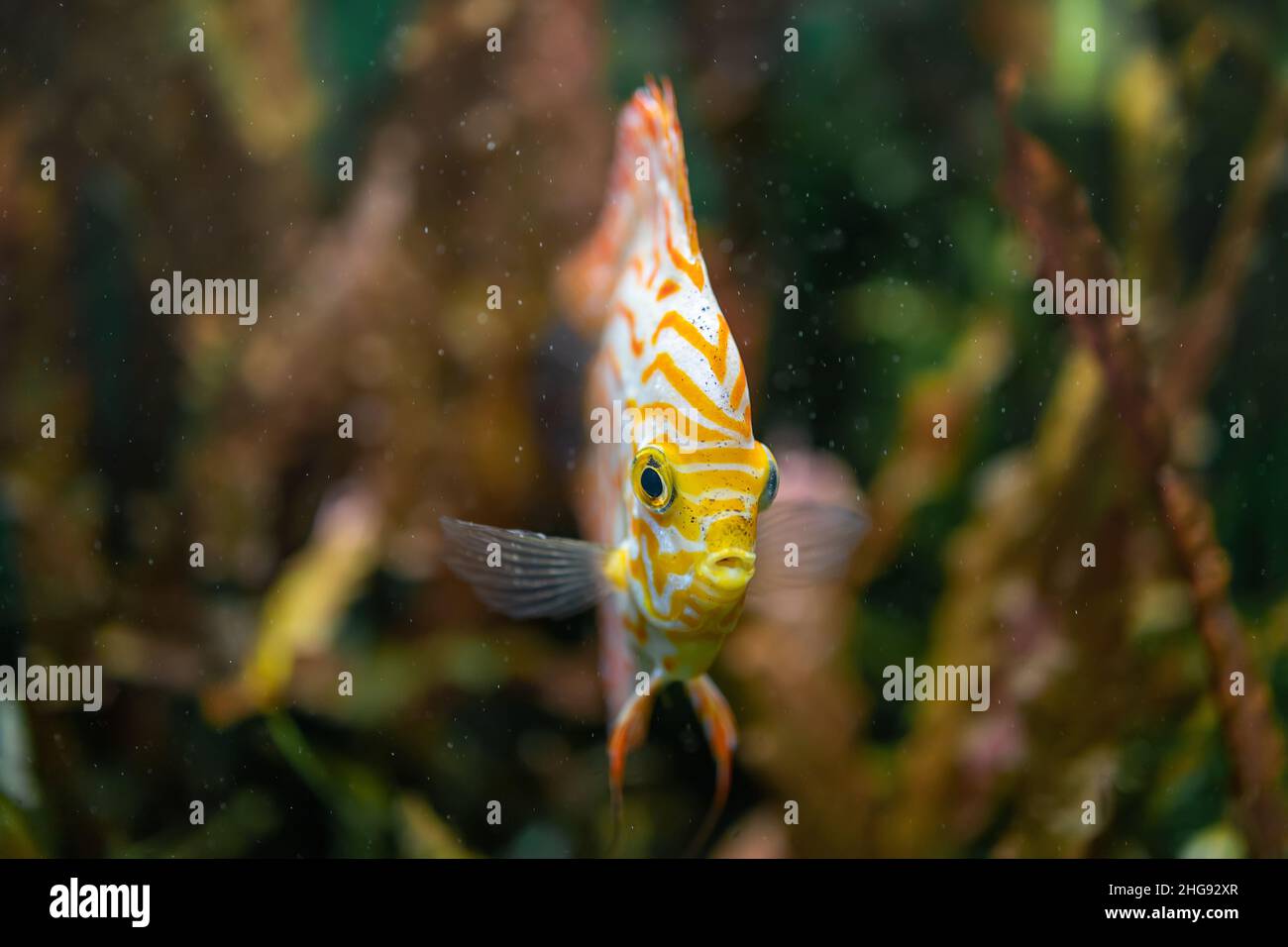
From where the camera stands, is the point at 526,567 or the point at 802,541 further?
the point at 802,541

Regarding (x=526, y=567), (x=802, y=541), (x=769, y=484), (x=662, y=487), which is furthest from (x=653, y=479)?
(x=802, y=541)

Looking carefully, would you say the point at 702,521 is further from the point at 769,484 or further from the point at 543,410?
the point at 543,410

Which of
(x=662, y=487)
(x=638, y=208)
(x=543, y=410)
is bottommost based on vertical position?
(x=662, y=487)

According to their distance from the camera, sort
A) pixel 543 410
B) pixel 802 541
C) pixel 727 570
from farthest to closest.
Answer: pixel 543 410 → pixel 802 541 → pixel 727 570

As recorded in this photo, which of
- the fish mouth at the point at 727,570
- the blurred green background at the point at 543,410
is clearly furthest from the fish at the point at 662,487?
the blurred green background at the point at 543,410

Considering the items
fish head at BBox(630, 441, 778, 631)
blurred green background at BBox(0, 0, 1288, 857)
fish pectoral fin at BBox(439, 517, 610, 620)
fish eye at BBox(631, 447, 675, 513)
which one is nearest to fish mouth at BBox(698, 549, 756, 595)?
fish head at BBox(630, 441, 778, 631)

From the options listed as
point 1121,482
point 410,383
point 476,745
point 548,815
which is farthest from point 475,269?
point 1121,482
